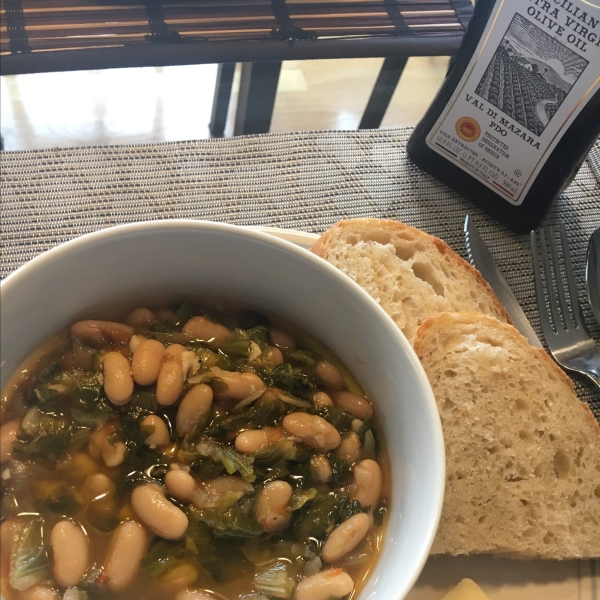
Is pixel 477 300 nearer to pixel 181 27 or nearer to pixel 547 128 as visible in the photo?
pixel 547 128

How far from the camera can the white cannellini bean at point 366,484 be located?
2.68 feet

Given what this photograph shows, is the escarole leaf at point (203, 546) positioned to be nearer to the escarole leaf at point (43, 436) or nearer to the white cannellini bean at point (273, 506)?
the white cannellini bean at point (273, 506)

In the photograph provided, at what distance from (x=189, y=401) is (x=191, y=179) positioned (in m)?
0.80

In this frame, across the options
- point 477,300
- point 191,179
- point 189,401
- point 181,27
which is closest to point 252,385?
point 189,401

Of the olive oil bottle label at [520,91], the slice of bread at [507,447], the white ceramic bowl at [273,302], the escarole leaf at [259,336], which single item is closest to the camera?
the white ceramic bowl at [273,302]

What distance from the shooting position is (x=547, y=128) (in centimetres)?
128

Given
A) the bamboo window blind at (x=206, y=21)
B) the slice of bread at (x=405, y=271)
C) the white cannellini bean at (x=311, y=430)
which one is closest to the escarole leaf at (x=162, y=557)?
the white cannellini bean at (x=311, y=430)

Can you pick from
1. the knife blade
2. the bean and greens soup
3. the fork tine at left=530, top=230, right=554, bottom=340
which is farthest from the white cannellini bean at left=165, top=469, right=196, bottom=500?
the knife blade

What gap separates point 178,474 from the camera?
2.57 ft

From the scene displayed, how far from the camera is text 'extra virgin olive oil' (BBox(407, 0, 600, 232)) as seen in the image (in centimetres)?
116

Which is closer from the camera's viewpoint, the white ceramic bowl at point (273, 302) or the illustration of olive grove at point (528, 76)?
the white ceramic bowl at point (273, 302)

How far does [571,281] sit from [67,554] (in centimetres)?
120

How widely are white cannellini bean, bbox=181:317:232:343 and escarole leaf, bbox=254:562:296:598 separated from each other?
0.32m

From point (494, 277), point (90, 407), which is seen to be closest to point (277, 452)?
point (90, 407)
